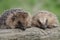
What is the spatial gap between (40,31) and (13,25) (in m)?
0.59

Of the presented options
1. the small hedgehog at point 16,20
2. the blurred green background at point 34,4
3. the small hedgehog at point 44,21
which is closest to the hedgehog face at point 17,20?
the small hedgehog at point 16,20

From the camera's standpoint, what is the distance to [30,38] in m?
4.63

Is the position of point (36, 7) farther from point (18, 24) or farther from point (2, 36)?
point (2, 36)

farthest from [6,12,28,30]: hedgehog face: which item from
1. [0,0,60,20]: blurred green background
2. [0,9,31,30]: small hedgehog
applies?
[0,0,60,20]: blurred green background

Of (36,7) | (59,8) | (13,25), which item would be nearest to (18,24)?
(13,25)

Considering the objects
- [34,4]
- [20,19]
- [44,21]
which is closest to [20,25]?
[20,19]

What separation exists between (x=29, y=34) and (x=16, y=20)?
2.20 feet

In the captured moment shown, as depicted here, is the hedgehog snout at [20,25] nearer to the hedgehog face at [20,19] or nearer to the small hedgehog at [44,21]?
the hedgehog face at [20,19]

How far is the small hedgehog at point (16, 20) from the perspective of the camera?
516cm

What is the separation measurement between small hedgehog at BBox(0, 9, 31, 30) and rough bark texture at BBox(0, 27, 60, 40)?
211 mm

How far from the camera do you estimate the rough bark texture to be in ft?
14.9

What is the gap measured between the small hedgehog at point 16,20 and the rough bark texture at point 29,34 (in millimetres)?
211

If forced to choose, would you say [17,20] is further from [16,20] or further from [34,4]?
[34,4]

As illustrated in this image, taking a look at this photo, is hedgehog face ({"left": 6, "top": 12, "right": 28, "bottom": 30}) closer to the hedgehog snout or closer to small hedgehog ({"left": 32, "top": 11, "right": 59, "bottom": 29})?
the hedgehog snout
